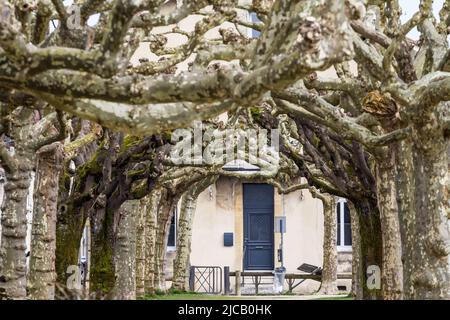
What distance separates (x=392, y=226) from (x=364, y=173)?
7.52ft

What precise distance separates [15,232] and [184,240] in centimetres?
1813

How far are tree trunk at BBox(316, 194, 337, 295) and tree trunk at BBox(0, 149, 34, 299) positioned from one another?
16487 millimetres

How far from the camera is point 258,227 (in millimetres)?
40469

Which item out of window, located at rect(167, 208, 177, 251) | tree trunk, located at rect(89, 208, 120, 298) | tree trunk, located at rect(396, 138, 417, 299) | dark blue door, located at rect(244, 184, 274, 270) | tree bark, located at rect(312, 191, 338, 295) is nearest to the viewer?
tree trunk, located at rect(396, 138, 417, 299)

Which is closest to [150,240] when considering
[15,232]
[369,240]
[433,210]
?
[369,240]

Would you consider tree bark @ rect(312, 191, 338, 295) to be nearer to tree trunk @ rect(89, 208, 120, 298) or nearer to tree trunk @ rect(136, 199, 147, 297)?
tree trunk @ rect(136, 199, 147, 297)

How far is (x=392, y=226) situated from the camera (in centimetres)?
1557

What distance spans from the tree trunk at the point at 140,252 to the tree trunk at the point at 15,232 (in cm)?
1153

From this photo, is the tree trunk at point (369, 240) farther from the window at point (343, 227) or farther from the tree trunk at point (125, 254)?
the window at point (343, 227)

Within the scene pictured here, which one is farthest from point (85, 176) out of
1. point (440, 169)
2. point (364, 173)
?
point (440, 169)

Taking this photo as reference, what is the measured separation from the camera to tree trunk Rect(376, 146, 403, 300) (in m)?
15.6

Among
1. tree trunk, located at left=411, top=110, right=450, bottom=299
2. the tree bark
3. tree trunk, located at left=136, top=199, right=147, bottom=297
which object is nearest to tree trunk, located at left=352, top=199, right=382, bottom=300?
tree trunk, located at left=411, top=110, right=450, bottom=299

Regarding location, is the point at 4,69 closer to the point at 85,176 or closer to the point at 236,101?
the point at 236,101
